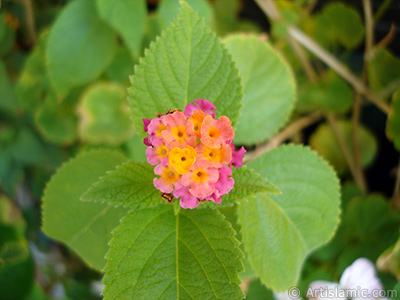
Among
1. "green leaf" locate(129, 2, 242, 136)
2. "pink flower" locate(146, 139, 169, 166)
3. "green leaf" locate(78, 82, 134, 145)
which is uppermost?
"green leaf" locate(78, 82, 134, 145)

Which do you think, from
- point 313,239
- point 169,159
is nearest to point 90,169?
point 169,159

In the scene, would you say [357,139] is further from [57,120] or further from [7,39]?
[7,39]

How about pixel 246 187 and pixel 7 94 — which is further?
pixel 7 94

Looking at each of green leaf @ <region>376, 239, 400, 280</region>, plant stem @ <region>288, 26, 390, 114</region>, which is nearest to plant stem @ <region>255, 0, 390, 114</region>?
plant stem @ <region>288, 26, 390, 114</region>

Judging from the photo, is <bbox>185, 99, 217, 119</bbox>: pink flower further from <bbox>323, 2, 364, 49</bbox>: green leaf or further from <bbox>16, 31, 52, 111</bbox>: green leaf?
<bbox>323, 2, 364, 49</bbox>: green leaf

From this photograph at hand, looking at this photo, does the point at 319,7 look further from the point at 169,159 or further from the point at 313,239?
the point at 169,159

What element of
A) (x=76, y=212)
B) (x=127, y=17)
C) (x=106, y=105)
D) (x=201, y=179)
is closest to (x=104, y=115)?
(x=106, y=105)

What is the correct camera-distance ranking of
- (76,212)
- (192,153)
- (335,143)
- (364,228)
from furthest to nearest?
(335,143) < (364,228) < (76,212) < (192,153)
